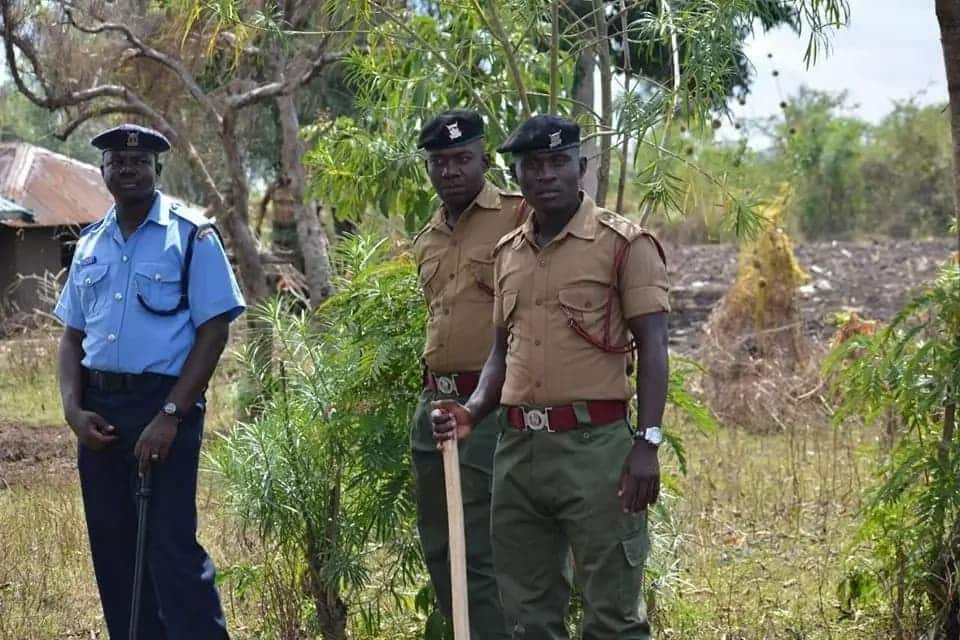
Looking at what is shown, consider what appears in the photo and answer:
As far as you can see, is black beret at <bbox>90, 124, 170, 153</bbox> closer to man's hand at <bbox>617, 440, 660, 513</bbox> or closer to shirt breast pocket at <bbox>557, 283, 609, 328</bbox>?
shirt breast pocket at <bbox>557, 283, 609, 328</bbox>

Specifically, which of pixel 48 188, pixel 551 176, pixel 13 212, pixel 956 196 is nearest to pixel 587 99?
pixel 956 196

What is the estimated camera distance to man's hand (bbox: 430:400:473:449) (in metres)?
3.92

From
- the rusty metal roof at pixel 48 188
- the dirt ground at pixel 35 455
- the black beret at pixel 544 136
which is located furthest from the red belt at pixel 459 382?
the rusty metal roof at pixel 48 188

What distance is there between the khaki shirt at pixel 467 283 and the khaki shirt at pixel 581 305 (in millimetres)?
453

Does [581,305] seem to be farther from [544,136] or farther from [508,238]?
[544,136]

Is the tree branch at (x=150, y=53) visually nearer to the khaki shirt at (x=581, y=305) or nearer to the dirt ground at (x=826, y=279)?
the khaki shirt at (x=581, y=305)

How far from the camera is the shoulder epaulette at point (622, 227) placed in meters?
3.95

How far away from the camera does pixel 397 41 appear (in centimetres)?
557

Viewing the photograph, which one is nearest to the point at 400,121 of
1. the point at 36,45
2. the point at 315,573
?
the point at 315,573

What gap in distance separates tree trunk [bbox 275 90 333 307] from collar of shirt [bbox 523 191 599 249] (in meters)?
6.08

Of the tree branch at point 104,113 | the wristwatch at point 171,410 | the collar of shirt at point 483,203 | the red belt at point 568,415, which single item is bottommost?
the red belt at point 568,415

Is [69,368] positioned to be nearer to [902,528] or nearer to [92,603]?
[92,603]

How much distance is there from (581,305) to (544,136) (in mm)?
492

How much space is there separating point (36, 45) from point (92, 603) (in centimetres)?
513
